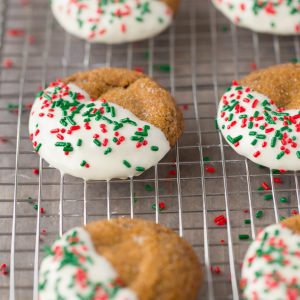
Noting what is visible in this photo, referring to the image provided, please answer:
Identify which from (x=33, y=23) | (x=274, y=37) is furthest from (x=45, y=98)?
(x=274, y=37)

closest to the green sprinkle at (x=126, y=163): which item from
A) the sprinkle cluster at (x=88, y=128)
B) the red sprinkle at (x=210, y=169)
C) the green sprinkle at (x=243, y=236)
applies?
the sprinkle cluster at (x=88, y=128)

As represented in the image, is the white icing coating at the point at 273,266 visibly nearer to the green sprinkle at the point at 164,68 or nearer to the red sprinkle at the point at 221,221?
the red sprinkle at the point at 221,221

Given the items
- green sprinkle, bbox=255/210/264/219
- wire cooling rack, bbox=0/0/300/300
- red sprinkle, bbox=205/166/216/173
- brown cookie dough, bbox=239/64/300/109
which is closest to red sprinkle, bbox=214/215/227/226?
wire cooling rack, bbox=0/0/300/300

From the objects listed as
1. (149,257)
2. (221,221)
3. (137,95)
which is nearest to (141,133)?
(137,95)

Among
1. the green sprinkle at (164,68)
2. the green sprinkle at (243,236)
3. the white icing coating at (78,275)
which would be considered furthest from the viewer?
the green sprinkle at (164,68)

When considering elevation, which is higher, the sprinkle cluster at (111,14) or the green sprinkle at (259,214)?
the sprinkle cluster at (111,14)

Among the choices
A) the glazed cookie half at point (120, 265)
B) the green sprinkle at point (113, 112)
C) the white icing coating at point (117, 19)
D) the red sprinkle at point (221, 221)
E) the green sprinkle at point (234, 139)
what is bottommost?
the red sprinkle at point (221, 221)

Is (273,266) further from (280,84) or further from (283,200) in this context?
(280,84)
